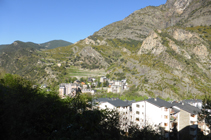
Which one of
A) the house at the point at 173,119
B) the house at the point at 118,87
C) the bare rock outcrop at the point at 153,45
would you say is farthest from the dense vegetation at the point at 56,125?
the bare rock outcrop at the point at 153,45

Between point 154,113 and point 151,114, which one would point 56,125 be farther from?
point 151,114

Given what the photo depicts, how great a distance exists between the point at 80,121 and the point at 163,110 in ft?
105

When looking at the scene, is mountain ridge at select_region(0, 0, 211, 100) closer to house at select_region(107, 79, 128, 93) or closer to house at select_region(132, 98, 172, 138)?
house at select_region(107, 79, 128, 93)

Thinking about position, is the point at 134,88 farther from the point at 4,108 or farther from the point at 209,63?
the point at 4,108

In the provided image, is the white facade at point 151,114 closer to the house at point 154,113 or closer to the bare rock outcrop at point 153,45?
the house at point 154,113

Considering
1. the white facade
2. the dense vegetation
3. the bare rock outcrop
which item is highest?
the bare rock outcrop

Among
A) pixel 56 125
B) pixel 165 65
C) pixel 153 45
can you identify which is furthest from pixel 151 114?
pixel 153 45

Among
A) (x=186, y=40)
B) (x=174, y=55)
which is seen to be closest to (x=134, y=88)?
(x=174, y=55)

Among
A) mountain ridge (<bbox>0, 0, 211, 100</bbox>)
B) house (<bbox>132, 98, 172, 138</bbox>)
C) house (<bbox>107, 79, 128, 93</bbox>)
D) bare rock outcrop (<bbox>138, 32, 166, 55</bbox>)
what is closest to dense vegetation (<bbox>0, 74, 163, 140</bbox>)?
house (<bbox>132, 98, 172, 138</bbox>)

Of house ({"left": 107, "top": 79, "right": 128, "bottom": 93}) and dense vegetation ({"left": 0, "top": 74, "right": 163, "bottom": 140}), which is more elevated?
dense vegetation ({"left": 0, "top": 74, "right": 163, "bottom": 140})

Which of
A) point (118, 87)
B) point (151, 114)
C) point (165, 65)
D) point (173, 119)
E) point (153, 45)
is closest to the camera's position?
point (173, 119)

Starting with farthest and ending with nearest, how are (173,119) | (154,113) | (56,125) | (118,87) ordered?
(118,87)
(154,113)
(173,119)
(56,125)

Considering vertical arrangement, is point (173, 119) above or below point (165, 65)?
below

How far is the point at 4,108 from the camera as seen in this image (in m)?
12.1
